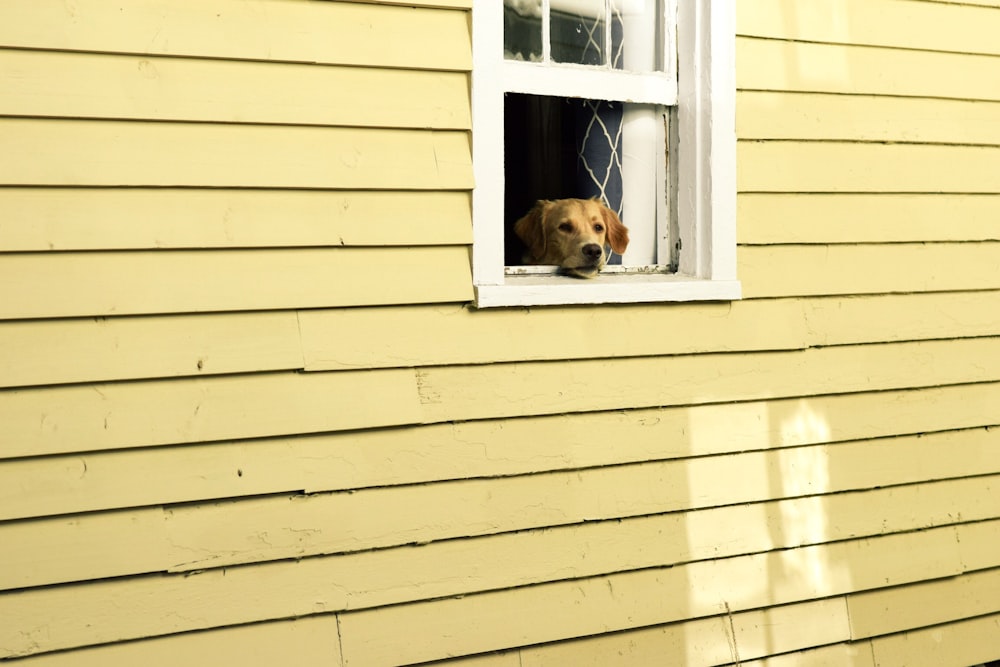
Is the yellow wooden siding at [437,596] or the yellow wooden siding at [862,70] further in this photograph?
the yellow wooden siding at [862,70]

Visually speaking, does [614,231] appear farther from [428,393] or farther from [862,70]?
Answer: [862,70]

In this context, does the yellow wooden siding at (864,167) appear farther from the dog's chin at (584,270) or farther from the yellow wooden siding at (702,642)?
the yellow wooden siding at (702,642)

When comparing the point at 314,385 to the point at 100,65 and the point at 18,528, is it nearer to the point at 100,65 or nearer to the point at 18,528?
the point at 18,528

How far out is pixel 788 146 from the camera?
136 inches

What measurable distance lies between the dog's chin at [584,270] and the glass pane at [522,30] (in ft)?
2.17

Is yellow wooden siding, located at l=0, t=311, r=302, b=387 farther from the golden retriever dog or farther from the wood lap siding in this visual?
the golden retriever dog

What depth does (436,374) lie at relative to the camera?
115 inches

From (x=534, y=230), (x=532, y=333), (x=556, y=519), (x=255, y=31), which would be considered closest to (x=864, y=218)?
(x=534, y=230)

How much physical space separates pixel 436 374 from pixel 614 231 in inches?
32.1

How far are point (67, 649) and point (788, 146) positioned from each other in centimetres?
269

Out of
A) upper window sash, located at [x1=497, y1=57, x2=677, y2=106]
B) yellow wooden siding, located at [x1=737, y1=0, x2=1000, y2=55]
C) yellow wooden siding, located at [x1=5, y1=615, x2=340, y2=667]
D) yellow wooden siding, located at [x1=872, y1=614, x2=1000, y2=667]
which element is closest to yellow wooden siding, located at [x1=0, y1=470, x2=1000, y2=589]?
yellow wooden siding, located at [x1=5, y1=615, x2=340, y2=667]

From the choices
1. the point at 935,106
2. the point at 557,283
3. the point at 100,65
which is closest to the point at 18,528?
the point at 100,65

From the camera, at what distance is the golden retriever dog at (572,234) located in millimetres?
3189

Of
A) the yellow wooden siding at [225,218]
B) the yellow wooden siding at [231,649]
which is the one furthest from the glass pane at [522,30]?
the yellow wooden siding at [231,649]
